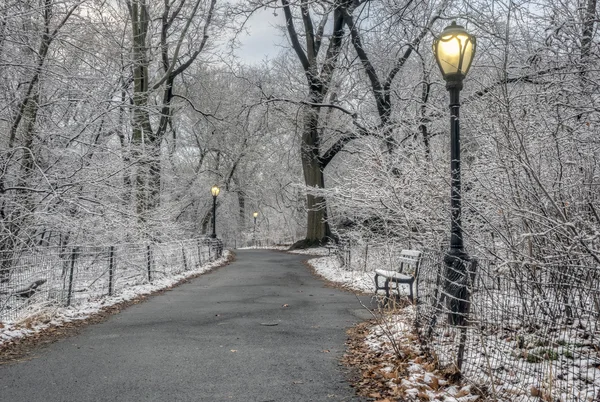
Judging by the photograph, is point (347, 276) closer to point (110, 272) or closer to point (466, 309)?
point (110, 272)

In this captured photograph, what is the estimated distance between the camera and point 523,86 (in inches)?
301

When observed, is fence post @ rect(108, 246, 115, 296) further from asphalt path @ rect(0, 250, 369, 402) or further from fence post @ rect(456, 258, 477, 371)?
fence post @ rect(456, 258, 477, 371)

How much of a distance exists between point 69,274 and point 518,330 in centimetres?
785

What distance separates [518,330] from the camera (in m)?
4.28

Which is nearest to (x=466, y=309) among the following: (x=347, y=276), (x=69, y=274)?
(x=69, y=274)

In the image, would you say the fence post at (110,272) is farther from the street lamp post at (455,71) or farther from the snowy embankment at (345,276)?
the street lamp post at (455,71)

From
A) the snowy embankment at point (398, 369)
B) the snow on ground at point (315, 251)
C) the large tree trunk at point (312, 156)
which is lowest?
the snowy embankment at point (398, 369)

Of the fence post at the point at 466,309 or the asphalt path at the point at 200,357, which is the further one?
the asphalt path at the point at 200,357

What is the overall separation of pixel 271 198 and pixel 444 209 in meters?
45.8

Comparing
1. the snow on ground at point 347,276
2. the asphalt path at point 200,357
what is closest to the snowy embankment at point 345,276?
the snow on ground at point 347,276

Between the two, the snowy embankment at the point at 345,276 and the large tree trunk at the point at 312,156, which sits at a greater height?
the large tree trunk at the point at 312,156

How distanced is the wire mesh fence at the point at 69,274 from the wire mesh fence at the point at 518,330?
20.9ft

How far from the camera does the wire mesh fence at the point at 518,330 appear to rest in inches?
144

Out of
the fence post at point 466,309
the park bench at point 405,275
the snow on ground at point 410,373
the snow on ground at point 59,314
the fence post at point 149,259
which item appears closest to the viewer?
the snow on ground at point 410,373
